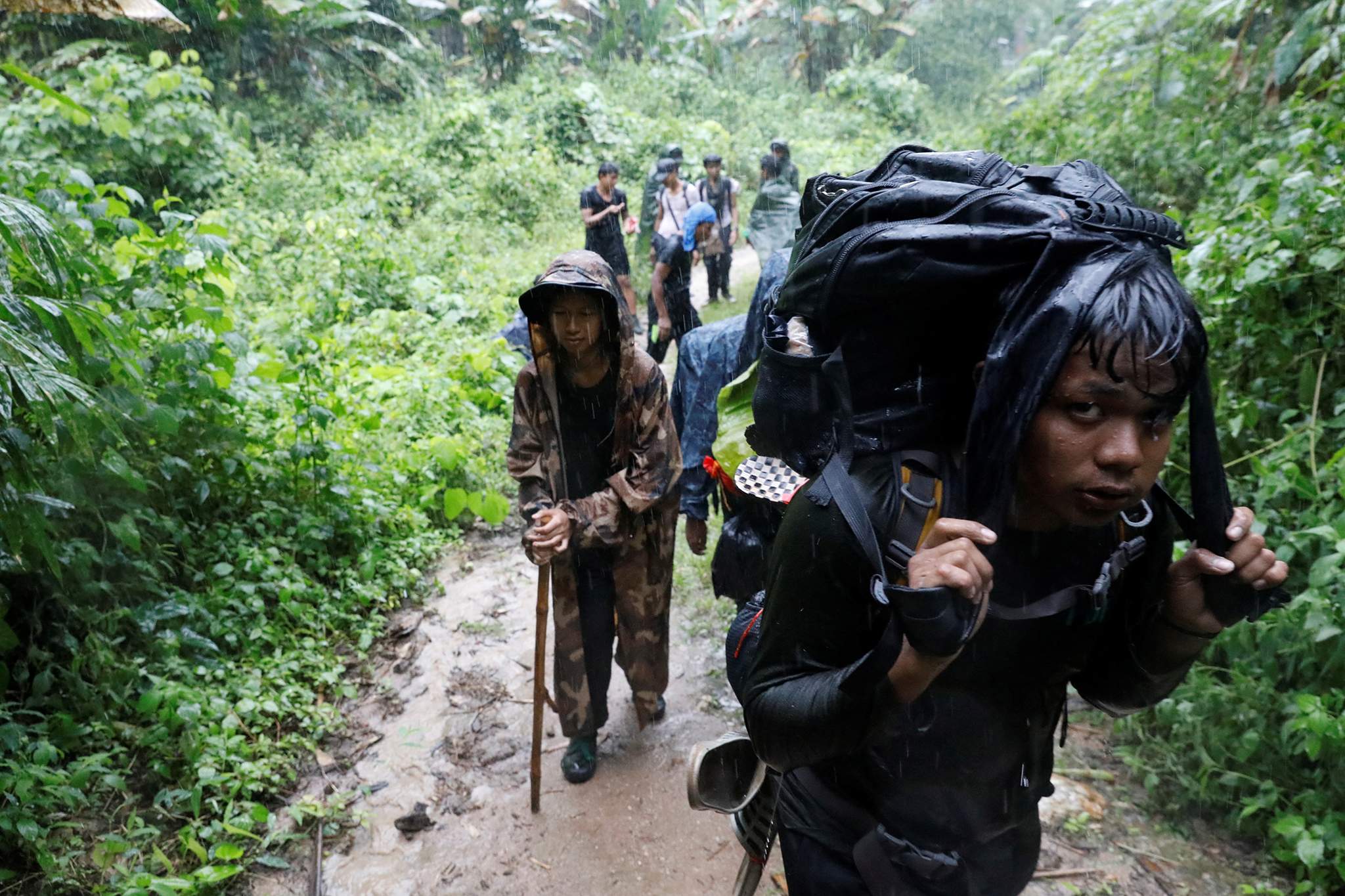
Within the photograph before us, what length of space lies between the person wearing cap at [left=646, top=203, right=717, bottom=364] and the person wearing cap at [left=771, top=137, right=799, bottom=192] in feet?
6.64

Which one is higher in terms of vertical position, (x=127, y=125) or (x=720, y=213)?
(x=127, y=125)

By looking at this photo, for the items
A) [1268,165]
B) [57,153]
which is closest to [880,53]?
[57,153]

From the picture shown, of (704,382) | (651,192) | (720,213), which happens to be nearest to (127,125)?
(651,192)

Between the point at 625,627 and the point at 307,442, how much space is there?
105 inches

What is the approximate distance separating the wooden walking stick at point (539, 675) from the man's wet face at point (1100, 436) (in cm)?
239

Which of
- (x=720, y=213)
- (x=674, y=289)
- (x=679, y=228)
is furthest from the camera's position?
(x=720, y=213)

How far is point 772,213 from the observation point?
1084cm

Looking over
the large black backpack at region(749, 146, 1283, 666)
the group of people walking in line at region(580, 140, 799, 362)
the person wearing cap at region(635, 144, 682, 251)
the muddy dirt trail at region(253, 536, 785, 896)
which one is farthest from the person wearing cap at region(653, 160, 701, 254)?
the large black backpack at region(749, 146, 1283, 666)

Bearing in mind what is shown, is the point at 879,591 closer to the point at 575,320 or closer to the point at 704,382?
the point at 575,320

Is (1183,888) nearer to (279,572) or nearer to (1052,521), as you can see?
(1052,521)

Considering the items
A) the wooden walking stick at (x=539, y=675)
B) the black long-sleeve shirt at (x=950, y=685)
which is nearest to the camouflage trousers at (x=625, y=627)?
the wooden walking stick at (x=539, y=675)

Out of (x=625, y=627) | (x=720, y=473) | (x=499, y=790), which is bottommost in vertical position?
(x=499, y=790)

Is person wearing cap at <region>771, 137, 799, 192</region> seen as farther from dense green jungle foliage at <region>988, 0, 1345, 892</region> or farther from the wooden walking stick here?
the wooden walking stick

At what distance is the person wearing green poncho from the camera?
10609mm
